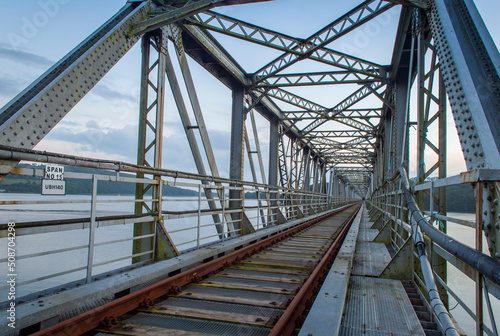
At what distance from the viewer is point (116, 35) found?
7008 millimetres

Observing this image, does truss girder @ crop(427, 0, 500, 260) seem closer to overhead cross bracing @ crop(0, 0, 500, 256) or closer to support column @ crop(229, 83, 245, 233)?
overhead cross bracing @ crop(0, 0, 500, 256)

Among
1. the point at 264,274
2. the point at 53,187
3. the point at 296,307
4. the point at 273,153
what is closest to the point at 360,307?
the point at 296,307

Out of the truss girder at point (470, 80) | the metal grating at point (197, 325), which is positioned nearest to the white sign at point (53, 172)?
the metal grating at point (197, 325)

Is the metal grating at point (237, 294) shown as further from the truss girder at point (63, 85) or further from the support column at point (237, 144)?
the support column at point (237, 144)

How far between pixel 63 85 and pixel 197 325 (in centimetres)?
448

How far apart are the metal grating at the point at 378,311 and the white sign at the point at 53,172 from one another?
303 cm

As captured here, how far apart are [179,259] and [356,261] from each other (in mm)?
3351

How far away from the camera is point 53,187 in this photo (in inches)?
125

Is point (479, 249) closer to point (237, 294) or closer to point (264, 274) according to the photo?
point (237, 294)

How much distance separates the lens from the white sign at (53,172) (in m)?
3.17

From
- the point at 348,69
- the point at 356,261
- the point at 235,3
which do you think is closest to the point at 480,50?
the point at 356,261

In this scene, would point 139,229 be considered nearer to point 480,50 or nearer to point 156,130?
point 156,130

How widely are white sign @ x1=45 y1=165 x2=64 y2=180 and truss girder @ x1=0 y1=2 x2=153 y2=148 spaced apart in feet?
6.41

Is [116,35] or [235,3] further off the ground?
[235,3]
